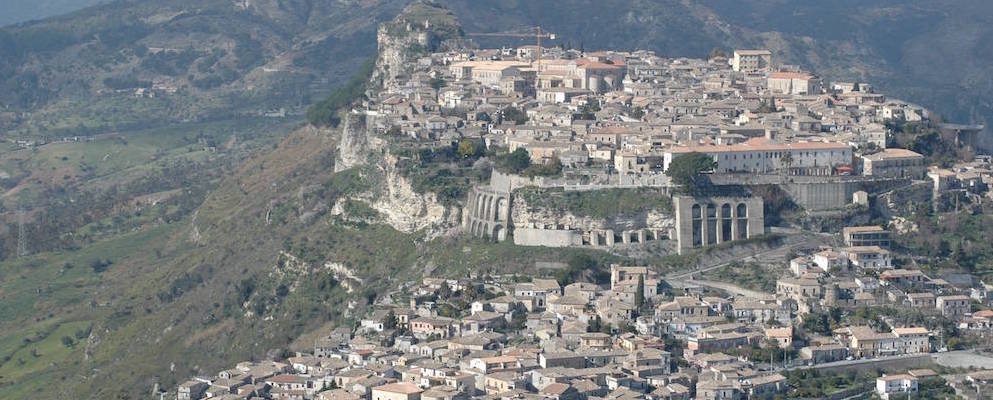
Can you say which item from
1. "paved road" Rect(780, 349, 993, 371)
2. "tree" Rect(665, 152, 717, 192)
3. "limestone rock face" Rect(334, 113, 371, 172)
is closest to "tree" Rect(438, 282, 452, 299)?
"tree" Rect(665, 152, 717, 192)

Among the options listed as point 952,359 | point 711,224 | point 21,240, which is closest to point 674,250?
point 711,224

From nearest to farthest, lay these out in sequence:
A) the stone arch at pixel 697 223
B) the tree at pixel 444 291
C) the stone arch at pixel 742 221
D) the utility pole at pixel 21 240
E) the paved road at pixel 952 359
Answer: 1. the paved road at pixel 952 359
2. the tree at pixel 444 291
3. the stone arch at pixel 697 223
4. the stone arch at pixel 742 221
5. the utility pole at pixel 21 240

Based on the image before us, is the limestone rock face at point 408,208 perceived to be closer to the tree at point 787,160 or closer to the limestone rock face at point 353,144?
the limestone rock face at point 353,144

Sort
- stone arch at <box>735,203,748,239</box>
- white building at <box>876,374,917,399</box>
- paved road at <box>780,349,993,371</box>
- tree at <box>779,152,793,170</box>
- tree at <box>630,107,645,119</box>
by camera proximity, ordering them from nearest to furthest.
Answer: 1. white building at <box>876,374,917,399</box>
2. paved road at <box>780,349,993,371</box>
3. stone arch at <box>735,203,748,239</box>
4. tree at <box>779,152,793,170</box>
5. tree at <box>630,107,645,119</box>

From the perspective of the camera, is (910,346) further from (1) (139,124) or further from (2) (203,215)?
(1) (139,124)

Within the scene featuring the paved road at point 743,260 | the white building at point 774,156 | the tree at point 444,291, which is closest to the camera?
the paved road at point 743,260

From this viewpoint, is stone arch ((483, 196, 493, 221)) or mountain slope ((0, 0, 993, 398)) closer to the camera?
stone arch ((483, 196, 493, 221))

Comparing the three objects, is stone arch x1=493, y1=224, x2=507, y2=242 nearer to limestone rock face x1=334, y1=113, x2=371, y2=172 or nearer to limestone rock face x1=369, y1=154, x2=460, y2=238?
limestone rock face x1=369, y1=154, x2=460, y2=238

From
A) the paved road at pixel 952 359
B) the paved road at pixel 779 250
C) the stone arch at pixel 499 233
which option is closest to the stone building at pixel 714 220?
the paved road at pixel 779 250
